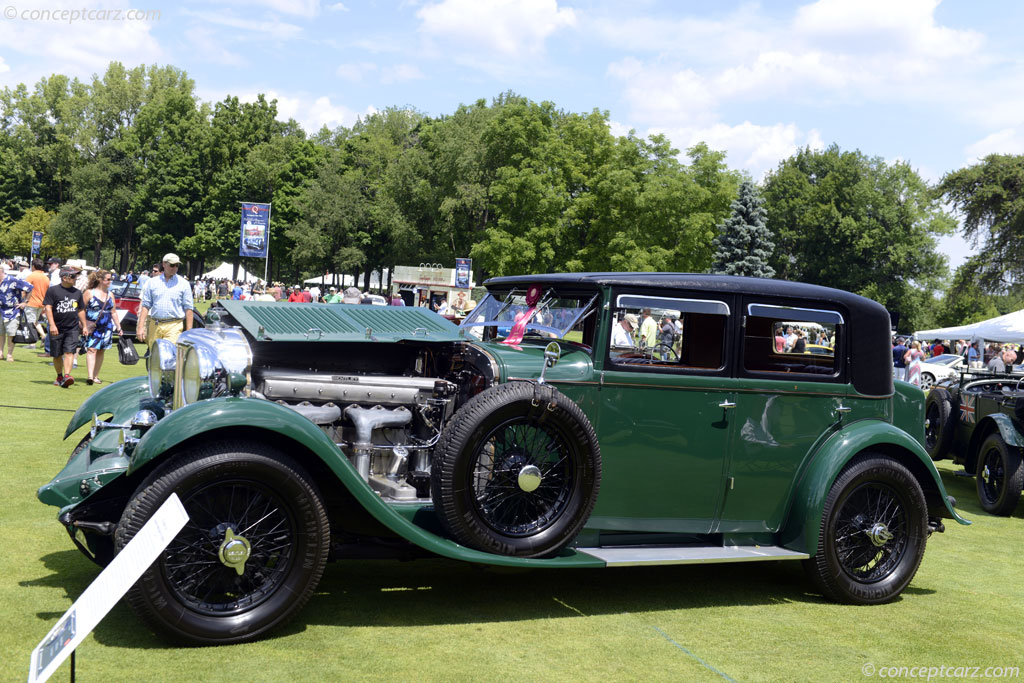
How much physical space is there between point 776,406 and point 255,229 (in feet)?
81.9

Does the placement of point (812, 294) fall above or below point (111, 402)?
above

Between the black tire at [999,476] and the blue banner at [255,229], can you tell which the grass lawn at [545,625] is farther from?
the blue banner at [255,229]

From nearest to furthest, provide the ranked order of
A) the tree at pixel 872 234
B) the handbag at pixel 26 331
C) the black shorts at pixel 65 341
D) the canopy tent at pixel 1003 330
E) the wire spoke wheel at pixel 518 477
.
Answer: the wire spoke wheel at pixel 518 477, the black shorts at pixel 65 341, the handbag at pixel 26 331, the canopy tent at pixel 1003 330, the tree at pixel 872 234

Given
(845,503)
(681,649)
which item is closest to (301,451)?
(681,649)

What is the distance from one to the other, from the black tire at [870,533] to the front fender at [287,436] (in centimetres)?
192

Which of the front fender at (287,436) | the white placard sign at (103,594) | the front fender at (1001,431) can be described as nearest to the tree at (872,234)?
the front fender at (1001,431)

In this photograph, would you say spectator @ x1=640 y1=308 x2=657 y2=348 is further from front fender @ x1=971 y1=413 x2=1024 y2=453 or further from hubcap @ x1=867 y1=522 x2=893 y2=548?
front fender @ x1=971 y1=413 x2=1024 y2=453

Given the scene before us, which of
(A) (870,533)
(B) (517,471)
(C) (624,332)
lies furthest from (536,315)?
(A) (870,533)

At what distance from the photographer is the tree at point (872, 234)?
183ft

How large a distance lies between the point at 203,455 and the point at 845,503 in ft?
12.3

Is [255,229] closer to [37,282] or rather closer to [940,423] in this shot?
[37,282]

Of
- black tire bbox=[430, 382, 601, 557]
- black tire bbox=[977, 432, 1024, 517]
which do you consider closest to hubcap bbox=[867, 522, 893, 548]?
black tire bbox=[430, 382, 601, 557]

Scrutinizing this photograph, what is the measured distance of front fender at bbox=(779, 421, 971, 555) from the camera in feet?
16.6

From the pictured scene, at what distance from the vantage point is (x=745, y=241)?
39469 millimetres
